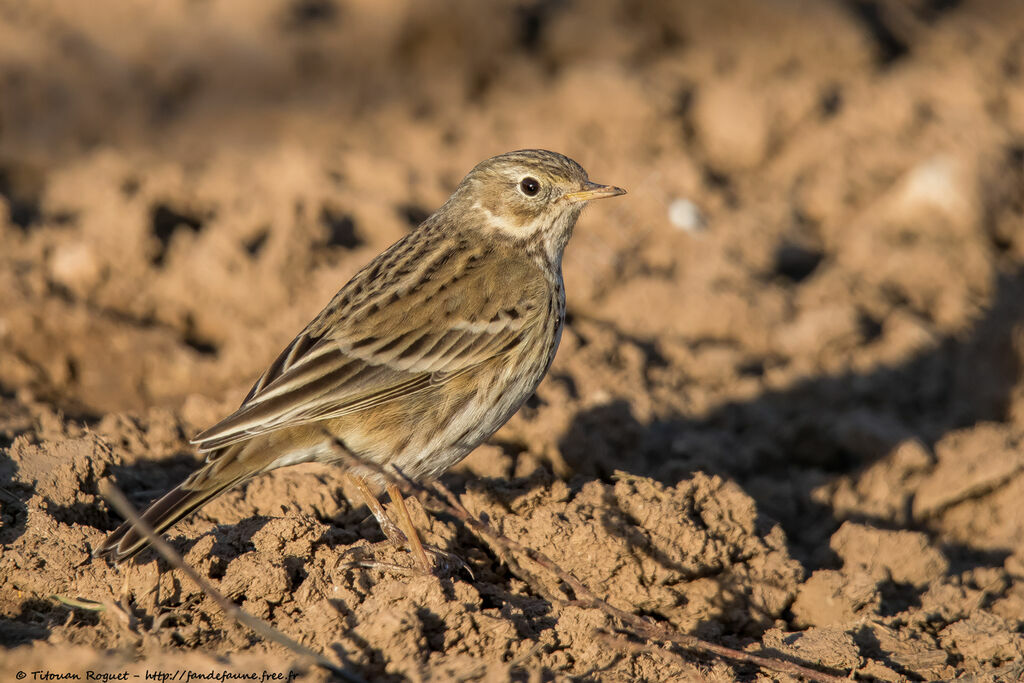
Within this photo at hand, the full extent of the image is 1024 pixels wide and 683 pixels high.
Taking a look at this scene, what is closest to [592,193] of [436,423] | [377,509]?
[436,423]

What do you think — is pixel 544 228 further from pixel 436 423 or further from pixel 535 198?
pixel 436 423

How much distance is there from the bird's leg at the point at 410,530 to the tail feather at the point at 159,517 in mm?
705

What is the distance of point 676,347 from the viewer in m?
7.07

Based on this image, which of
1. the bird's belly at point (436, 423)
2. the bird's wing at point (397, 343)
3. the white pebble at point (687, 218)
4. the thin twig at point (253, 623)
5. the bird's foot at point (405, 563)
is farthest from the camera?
the white pebble at point (687, 218)

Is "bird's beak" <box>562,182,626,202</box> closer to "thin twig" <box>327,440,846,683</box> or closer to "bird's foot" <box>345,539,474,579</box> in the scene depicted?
"thin twig" <box>327,440,846,683</box>

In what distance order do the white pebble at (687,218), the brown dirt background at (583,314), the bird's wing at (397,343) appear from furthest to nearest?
the white pebble at (687,218) < the bird's wing at (397,343) < the brown dirt background at (583,314)

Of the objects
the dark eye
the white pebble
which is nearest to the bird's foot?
the dark eye

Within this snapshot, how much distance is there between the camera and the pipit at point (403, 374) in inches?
173

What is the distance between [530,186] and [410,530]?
1.92 metres

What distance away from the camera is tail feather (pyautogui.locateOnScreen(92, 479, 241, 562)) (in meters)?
3.91

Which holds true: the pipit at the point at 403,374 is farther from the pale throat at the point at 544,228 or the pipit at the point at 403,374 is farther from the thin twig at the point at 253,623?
the thin twig at the point at 253,623

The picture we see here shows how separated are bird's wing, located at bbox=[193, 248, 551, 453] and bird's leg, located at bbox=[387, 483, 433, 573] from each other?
16.0 inches

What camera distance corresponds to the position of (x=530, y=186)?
5457 mm

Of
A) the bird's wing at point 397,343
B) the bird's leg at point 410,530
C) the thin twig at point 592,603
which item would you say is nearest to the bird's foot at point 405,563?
the bird's leg at point 410,530
